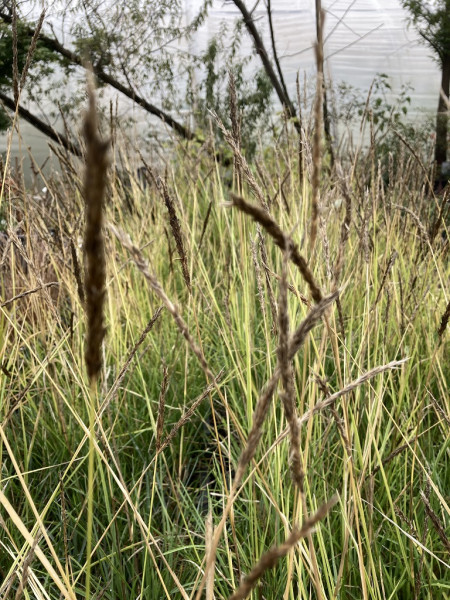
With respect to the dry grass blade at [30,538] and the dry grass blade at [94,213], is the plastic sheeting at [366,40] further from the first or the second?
the dry grass blade at [94,213]

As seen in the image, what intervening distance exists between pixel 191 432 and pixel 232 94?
97 centimetres

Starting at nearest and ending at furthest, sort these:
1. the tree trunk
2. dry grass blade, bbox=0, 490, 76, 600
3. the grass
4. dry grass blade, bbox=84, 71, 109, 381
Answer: dry grass blade, bbox=84, 71, 109, 381 < dry grass blade, bbox=0, 490, 76, 600 < the grass < the tree trunk

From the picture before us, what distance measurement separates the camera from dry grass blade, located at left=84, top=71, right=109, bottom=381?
219mm

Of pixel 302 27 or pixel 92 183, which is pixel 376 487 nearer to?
pixel 92 183

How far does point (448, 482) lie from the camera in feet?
4.16

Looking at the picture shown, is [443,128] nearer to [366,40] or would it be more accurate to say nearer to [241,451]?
[366,40]

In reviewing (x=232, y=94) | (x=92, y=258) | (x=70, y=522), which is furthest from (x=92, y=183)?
(x=70, y=522)

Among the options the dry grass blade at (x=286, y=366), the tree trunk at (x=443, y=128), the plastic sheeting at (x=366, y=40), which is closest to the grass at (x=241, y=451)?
the dry grass blade at (x=286, y=366)

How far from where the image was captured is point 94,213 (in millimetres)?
228

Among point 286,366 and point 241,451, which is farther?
point 241,451

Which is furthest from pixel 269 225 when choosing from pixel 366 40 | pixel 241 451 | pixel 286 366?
pixel 366 40

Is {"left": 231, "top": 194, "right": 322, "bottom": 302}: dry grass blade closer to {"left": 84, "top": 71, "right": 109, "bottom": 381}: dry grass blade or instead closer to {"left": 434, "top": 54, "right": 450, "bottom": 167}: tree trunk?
{"left": 84, "top": 71, "right": 109, "bottom": 381}: dry grass blade

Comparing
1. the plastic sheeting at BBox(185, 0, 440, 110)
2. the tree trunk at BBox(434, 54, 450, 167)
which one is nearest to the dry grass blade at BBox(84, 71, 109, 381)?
the tree trunk at BBox(434, 54, 450, 167)

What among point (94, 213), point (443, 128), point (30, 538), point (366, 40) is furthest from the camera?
point (366, 40)
